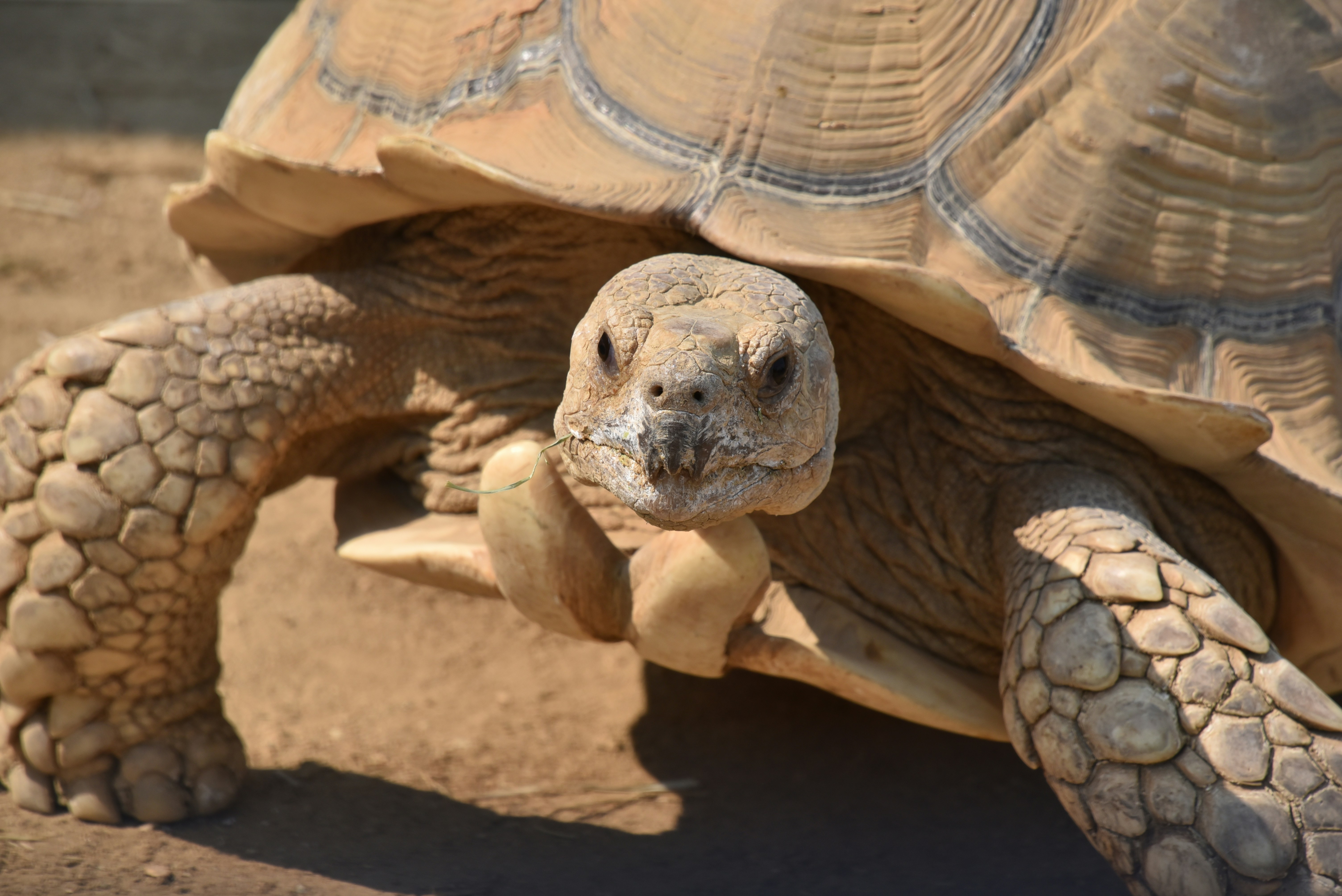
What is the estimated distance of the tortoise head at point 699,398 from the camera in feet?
5.62

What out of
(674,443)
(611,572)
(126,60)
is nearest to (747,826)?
(611,572)

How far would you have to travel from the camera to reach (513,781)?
306 centimetres

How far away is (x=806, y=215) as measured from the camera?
2.35 metres

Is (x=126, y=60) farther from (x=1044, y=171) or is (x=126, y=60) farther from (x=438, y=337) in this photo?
→ (x=1044, y=171)

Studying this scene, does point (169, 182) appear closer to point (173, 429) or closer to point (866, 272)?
point (173, 429)

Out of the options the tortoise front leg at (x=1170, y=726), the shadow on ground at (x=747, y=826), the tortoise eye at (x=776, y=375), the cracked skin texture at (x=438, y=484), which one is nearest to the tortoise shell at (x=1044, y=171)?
the cracked skin texture at (x=438, y=484)

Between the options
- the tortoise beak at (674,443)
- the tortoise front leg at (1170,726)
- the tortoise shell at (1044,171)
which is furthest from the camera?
the tortoise shell at (1044,171)

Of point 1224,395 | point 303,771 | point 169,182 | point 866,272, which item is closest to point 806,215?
point 866,272

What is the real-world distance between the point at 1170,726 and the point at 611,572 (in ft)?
3.44

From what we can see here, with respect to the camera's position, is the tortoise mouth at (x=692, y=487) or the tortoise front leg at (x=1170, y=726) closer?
the tortoise mouth at (x=692, y=487)

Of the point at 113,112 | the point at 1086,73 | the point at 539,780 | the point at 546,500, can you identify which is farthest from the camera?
the point at 113,112

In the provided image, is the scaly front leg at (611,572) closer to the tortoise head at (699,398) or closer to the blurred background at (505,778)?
the tortoise head at (699,398)

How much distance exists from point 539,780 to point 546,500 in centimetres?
113

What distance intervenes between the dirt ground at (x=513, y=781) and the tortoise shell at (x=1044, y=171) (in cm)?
106
